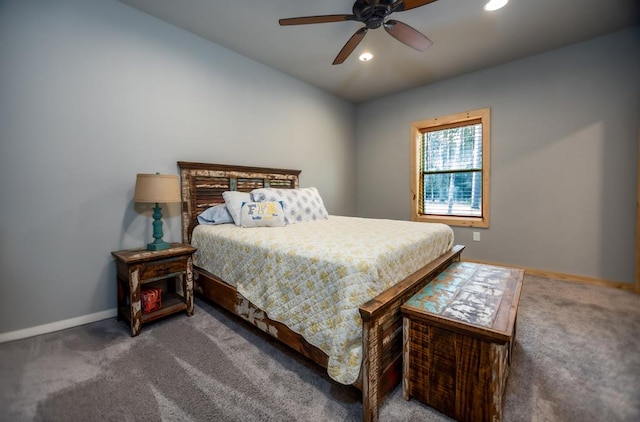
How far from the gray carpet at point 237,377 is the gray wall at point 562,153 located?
1059 millimetres

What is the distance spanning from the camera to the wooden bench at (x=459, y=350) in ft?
3.57

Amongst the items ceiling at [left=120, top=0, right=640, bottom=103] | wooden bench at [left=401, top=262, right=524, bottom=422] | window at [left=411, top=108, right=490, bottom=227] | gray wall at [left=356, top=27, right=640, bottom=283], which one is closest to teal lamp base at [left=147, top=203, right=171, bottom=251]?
ceiling at [left=120, top=0, right=640, bottom=103]

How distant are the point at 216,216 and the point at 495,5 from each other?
10.3 feet

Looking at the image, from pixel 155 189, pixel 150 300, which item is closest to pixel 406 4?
pixel 155 189

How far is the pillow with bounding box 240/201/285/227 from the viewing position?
2.36 meters

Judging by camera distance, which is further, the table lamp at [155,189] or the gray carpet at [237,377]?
the table lamp at [155,189]

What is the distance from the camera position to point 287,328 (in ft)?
5.09

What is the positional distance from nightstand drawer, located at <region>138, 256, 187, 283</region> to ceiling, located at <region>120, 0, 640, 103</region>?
219 cm

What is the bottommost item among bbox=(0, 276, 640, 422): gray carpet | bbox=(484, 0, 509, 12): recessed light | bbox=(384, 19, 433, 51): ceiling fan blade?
bbox=(0, 276, 640, 422): gray carpet

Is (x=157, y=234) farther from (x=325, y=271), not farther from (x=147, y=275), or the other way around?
(x=325, y=271)

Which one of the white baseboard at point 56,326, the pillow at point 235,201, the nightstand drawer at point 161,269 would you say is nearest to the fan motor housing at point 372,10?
the pillow at point 235,201

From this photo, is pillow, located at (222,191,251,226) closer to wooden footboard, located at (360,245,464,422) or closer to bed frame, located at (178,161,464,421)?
bed frame, located at (178,161,464,421)

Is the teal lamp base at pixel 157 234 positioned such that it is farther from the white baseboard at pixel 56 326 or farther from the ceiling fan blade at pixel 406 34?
the ceiling fan blade at pixel 406 34

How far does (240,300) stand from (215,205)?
126cm
